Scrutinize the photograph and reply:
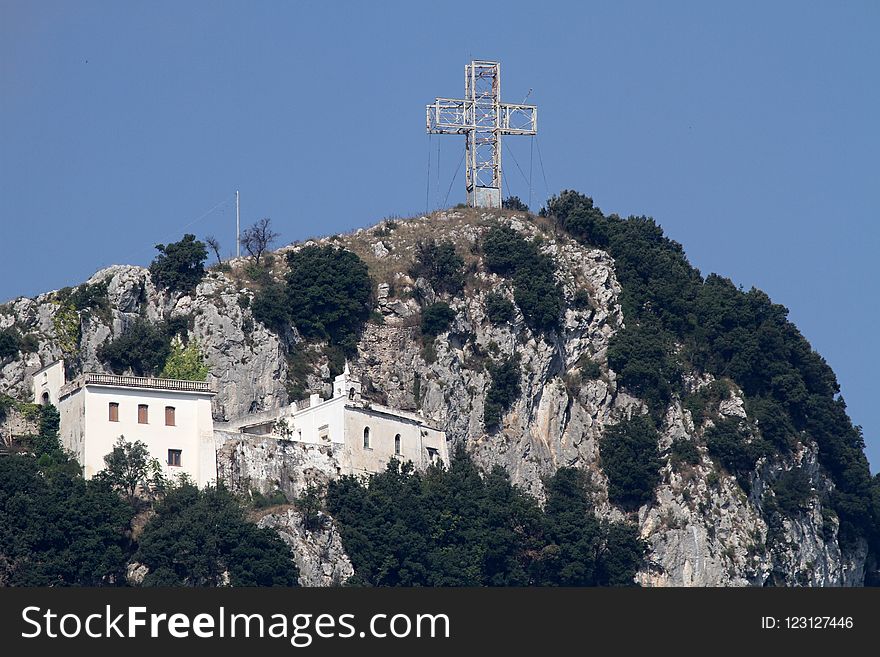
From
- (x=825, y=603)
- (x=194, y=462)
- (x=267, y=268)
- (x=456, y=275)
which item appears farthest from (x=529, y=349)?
(x=825, y=603)

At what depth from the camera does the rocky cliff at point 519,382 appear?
122000 mm

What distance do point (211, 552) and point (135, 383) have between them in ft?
33.7

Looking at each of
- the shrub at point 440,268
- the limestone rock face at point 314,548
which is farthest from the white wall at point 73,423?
the shrub at point 440,268

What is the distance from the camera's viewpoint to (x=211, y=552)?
4168 inches

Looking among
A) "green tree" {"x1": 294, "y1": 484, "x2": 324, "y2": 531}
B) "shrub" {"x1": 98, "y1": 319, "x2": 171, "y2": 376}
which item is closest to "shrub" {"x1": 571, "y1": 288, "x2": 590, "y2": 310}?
"shrub" {"x1": 98, "y1": 319, "x2": 171, "y2": 376}

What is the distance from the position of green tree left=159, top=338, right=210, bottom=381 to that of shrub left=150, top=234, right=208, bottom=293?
14.2 feet

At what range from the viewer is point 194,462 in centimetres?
11200

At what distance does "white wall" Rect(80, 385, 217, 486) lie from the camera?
363 ft

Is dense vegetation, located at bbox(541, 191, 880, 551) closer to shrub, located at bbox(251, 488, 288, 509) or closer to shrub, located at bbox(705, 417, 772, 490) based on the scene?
shrub, located at bbox(705, 417, 772, 490)

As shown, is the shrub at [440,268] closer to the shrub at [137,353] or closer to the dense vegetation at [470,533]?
the dense vegetation at [470,533]

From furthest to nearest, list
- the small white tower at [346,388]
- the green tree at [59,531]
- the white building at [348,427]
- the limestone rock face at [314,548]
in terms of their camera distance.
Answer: the small white tower at [346,388]
the white building at [348,427]
the limestone rock face at [314,548]
the green tree at [59,531]

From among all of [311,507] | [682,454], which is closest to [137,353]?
[311,507]

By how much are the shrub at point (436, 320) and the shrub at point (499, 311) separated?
210cm

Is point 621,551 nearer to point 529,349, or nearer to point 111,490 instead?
point 529,349
